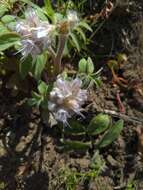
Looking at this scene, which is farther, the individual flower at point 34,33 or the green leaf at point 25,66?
the green leaf at point 25,66

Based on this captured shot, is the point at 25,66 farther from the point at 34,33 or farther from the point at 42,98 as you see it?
the point at 34,33

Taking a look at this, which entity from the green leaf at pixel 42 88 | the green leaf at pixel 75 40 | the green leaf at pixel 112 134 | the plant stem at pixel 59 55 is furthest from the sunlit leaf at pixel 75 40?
the green leaf at pixel 112 134

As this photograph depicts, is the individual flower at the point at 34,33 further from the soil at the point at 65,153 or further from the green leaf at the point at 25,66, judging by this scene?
the soil at the point at 65,153

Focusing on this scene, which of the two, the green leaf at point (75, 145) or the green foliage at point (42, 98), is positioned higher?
the green foliage at point (42, 98)

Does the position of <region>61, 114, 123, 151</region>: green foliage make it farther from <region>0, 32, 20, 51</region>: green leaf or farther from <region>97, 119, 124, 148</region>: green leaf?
<region>0, 32, 20, 51</region>: green leaf

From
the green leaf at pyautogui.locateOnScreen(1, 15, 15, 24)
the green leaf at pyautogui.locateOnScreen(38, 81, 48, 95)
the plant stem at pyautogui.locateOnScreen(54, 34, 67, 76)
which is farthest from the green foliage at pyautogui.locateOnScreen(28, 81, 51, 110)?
the green leaf at pyautogui.locateOnScreen(1, 15, 15, 24)
